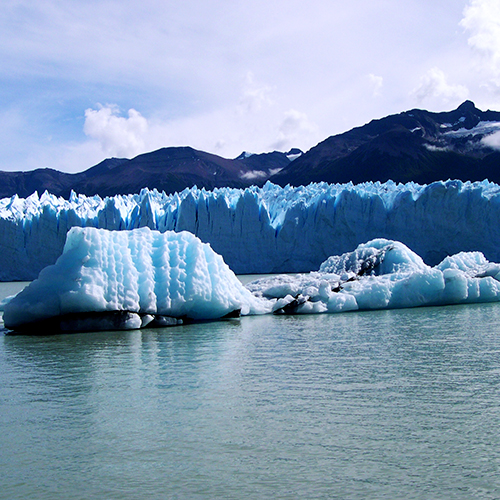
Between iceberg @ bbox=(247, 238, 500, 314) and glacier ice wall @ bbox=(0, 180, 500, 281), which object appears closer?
iceberg @ bbox=(247, 238, 500, 314)

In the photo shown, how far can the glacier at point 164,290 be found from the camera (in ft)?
25.5

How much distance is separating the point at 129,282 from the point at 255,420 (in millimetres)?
4587

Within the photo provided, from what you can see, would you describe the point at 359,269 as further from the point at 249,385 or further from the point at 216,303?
the point at 249,385

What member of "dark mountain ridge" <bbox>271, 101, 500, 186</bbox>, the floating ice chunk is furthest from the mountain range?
the floating ice chunk

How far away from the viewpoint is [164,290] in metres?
8.20

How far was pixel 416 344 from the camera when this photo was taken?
242 inches

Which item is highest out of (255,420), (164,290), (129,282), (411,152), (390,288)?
(411,152)

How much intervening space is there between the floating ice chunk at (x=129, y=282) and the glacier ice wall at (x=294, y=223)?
14.6 m

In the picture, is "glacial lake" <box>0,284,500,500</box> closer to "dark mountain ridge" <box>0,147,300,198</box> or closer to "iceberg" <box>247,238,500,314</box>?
"iceberg" <box>247,238,500,314</box>

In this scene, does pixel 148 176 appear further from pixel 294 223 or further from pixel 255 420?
pixel 255 420

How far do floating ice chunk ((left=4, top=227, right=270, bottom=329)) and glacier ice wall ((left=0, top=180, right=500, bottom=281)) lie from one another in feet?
47.8

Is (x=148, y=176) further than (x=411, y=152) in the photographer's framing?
Yes

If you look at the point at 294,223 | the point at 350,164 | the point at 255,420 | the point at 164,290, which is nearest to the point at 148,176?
the point at 350,164

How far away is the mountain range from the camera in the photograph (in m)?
56.2
